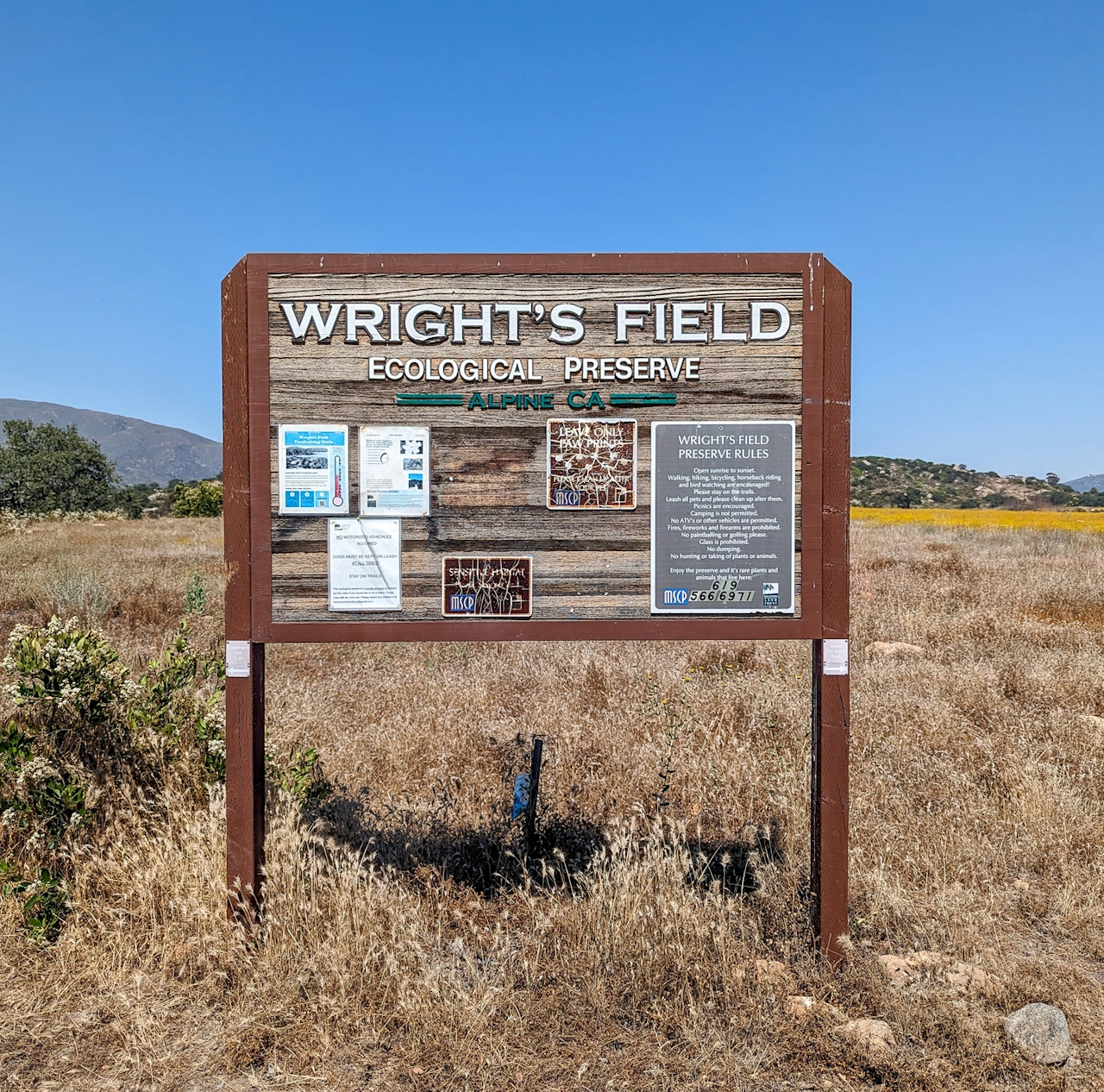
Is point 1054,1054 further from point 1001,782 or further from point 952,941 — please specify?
point 1001,782

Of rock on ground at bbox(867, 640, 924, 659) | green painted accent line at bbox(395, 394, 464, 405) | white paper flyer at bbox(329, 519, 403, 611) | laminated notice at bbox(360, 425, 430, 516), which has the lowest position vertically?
rock on ground at bbox(867, 640, 924, 659)

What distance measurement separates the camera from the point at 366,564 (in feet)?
10.1

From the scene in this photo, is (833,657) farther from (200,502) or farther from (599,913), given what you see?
(200,502)

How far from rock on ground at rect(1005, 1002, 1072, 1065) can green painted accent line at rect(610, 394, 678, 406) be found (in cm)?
265

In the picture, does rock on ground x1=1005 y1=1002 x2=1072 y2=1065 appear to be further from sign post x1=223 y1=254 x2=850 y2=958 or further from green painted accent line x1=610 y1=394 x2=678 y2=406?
green painted accent line x1=610 y1=394 x2=678 y2=406

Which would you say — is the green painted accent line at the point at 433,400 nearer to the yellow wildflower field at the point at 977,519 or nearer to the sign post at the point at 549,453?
the sign post at the point at 549,453

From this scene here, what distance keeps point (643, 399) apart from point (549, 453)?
45 centimetres

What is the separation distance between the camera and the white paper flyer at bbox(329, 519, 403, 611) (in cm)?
308

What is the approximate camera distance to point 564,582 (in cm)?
312

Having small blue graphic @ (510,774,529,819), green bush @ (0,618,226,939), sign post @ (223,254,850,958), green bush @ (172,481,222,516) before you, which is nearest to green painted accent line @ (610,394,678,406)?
sign post @ (223,254,850,958)

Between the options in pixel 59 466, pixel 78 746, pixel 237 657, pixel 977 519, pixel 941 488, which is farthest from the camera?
pixel 941 488

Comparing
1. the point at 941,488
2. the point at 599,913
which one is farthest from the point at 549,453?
the point at 941,488

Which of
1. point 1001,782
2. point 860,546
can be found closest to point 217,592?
point 1001,782

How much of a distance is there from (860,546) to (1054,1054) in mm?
18648
